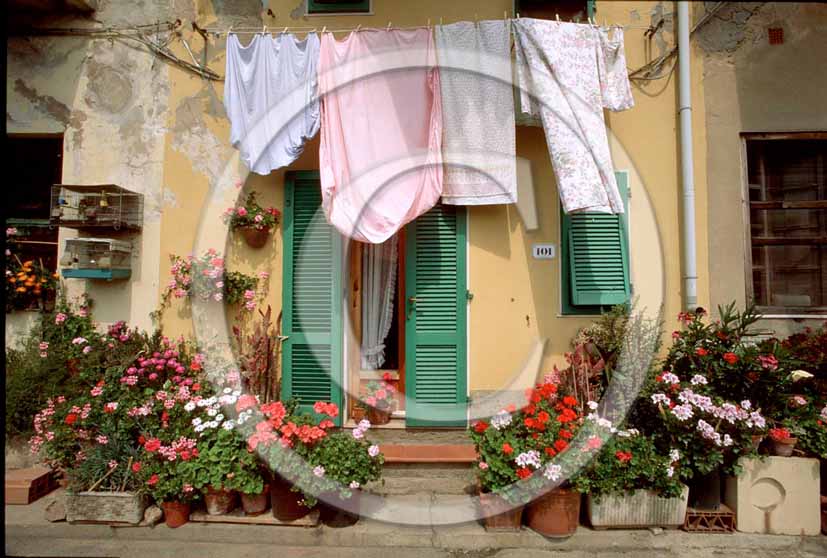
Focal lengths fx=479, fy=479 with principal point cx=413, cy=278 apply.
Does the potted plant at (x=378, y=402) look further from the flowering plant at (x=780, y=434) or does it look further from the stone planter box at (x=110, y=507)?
the flowering plant at (x=780, y=434)

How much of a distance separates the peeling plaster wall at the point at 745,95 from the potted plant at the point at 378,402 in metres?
3.20

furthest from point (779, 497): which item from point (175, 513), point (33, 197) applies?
point (33, 197)

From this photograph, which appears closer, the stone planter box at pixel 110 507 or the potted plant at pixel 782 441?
the potted plant at pixel 782 441

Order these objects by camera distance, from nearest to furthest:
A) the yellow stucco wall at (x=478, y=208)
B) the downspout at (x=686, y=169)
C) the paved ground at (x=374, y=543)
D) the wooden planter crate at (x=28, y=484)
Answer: the paved ground at (x=374, y=543), the wooden planter crate at (x=28, y=484), the downspout at (x=686, y=169), the yellow stucco wall at (x=478, y=208)

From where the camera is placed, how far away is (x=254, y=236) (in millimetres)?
4594

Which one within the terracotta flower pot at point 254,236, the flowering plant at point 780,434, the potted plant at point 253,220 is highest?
the potted plant at point 253,220

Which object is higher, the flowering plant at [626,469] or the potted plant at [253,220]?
the potted plant at [253,220]

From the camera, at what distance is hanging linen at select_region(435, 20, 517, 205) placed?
4.17 meters

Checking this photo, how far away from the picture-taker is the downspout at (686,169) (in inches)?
174

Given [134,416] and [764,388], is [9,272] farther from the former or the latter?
[764,388]

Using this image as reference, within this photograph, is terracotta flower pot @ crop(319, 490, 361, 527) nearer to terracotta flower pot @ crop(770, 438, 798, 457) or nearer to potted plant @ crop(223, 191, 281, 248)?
potted plant @ crop(223, 191, 281, 248)

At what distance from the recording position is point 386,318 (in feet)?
17.3

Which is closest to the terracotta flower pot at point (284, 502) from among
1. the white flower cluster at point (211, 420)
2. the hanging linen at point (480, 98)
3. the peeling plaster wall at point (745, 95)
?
the white flower cluster at point (211, 420)

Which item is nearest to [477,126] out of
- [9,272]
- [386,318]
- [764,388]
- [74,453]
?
[386,318]
